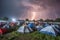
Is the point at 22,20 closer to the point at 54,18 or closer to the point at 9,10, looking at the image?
the point at 9,10

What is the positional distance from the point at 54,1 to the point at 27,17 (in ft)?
1.35

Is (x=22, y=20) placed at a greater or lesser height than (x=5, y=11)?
lesser

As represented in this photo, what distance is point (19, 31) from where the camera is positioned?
116 cm

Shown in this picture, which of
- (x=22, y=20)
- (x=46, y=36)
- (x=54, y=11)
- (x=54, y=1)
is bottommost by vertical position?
(x=46, y=36)

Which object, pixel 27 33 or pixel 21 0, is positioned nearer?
pixel 27 33

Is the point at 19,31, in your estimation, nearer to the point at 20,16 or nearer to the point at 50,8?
the point at 20,16

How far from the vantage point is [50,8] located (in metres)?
1.41

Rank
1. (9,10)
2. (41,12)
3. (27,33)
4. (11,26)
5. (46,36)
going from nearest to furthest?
→ (46,36) → (27,33) → (11,26) → (41,12) → (9,10)

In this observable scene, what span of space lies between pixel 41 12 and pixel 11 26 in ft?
1.39

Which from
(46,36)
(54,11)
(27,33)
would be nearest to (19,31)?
(27,33)

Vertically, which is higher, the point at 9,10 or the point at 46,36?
the point at 9,10

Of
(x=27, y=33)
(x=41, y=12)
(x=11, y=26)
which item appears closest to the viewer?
(x=27, y=33)

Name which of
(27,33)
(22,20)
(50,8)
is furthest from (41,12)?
(27,33)

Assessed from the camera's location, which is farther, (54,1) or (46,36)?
(54,1)
